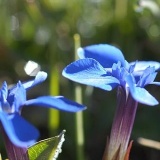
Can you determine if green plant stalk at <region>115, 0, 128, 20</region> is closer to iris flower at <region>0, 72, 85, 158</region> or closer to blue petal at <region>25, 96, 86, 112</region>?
iris flower at <region>0, 72, 85, 158</region>

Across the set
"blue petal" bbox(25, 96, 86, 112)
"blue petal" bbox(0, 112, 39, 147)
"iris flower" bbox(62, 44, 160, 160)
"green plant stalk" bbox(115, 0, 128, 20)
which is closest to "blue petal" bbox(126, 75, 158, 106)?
"iris flower" bbox(62, 44, 160, 160)

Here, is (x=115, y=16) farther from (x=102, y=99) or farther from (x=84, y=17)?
(x=102, y=99)

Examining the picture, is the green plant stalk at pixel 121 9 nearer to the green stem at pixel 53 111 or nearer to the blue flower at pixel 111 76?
the green stem at pixel 53 111

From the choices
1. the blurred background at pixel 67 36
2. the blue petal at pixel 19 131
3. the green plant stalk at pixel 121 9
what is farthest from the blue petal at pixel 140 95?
the green plant stalk at pixel 121 9

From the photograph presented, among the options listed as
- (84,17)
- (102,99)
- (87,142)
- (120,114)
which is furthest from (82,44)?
(120,114)

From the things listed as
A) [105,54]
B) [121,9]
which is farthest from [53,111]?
[121,9]

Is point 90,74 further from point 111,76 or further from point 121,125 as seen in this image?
point 121,125
